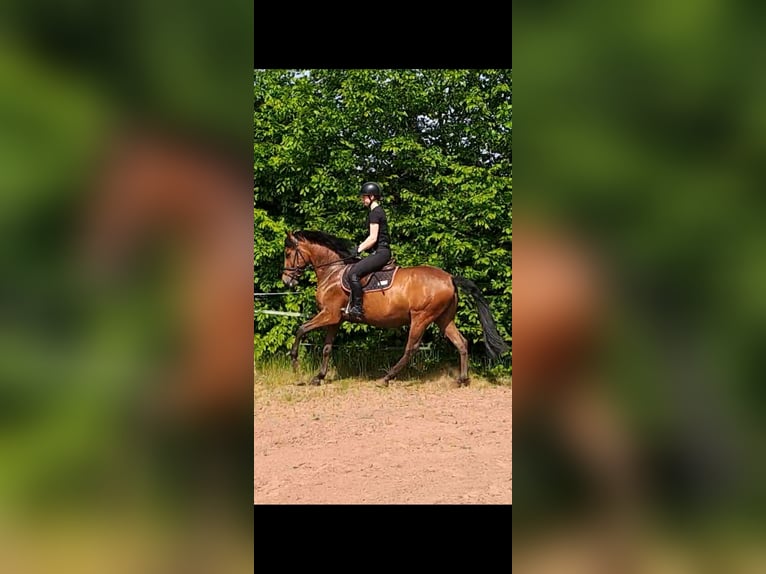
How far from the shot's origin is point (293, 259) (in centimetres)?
718

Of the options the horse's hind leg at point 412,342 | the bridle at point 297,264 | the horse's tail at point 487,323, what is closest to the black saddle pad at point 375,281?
the bridle at point 297,264

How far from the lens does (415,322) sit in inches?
282

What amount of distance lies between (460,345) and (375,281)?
1433mm

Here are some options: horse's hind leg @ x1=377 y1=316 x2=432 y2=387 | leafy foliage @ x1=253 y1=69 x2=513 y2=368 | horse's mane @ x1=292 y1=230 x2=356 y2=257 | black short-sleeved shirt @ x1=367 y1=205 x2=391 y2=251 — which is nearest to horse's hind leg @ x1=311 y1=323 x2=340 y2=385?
leafy foliage @ x1=253 y1=69 x2=513 y2=368

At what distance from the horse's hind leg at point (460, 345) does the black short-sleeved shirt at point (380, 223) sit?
1.42 meters

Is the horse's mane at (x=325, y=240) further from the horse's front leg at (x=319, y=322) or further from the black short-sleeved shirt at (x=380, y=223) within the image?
the horse's front leg at (x=319, y=322)

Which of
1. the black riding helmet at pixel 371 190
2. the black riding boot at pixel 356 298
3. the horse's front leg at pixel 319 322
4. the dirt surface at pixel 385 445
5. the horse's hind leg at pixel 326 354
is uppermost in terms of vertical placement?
the black riding helmet at pixel 371 190

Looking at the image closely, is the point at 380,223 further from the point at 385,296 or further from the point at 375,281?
the point at 385,296

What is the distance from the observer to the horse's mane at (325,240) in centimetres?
716
